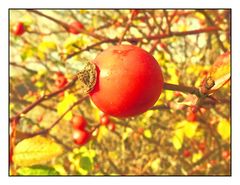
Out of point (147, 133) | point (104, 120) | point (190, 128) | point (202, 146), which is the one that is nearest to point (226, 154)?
point (202, 146)

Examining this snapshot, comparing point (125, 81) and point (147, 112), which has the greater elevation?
point (125, 81)

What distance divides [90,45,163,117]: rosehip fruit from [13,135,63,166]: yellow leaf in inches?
15.5

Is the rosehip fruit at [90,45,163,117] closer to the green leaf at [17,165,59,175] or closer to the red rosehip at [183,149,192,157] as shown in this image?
the green leaf at [17,165,59,175]

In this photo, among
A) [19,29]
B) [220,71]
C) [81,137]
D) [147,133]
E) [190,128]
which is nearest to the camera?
[220,71]

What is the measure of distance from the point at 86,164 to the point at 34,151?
0.65 metres

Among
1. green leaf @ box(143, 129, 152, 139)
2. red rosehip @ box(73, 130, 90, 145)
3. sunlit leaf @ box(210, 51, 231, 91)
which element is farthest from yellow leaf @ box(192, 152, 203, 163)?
sunlit leaf @ box(210, 51, 231, 91)

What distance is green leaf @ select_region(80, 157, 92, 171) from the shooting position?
5.06ft

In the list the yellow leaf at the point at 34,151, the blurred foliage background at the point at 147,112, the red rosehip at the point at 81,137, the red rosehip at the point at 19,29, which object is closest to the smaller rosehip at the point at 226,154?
the blurred foliage background at the point at 147,112

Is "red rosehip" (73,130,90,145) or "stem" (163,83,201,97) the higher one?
"stem" (163,83,201,97)

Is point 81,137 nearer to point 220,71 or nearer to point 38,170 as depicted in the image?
point 38,170

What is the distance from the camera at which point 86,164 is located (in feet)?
5.12
